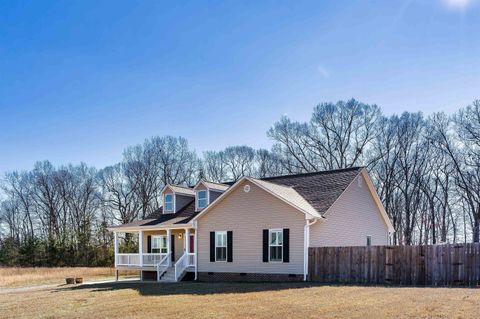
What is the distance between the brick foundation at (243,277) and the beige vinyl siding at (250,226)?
178mm

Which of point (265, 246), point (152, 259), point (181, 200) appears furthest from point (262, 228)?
point (181, 200)

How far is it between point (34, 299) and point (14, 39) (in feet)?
30.4

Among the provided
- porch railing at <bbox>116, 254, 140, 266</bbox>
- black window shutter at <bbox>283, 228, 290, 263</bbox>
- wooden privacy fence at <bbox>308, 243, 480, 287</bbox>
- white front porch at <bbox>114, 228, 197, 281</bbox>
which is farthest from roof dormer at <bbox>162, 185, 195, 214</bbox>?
wooden privacy fence at <bbox>308, 243, 480, 287</bbox>

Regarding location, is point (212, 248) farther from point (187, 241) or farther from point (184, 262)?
point (184, 262)

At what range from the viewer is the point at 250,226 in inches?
849

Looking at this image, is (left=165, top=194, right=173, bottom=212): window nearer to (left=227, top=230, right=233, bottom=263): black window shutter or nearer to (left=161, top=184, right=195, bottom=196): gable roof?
(left=161, top=184, right=195, bottom=196): gable roof

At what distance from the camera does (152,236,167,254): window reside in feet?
87.3

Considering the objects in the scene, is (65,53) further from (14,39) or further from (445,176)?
(445,176)

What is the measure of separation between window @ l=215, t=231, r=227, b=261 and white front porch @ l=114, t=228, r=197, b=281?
145cm

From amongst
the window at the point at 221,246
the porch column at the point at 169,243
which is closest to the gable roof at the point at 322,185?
the window at the point at 221,246

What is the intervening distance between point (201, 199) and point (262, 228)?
581 centimetres

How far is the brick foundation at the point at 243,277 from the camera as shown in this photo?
1995 centimetres

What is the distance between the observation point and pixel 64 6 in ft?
46.5

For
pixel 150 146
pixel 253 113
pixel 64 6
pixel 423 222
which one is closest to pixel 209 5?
pixel 64 6
